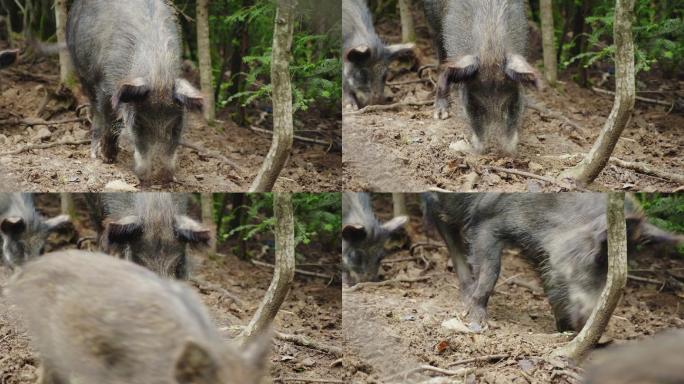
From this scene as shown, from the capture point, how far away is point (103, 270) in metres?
5.13

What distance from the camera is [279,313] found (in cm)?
690

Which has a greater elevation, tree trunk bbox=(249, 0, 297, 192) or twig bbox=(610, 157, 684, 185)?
tree trunk bbox=(249, 0, 297, 192)

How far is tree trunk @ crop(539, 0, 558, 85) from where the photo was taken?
6.97 m

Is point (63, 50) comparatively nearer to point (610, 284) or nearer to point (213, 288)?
point (213, 288)

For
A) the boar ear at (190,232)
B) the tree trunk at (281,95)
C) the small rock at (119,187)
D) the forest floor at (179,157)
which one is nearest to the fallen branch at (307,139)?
the forest floor at (179,157)

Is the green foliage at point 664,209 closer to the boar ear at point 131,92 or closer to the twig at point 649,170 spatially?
the twig at point 649,170

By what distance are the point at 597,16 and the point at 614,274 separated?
6.61ft

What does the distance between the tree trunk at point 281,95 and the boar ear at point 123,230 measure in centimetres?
98

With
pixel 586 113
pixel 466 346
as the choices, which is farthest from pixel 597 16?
pixel 466 346

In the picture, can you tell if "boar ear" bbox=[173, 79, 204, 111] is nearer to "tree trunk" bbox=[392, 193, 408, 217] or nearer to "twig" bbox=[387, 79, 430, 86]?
"twig" bbox=[387, 79, 430, 86]

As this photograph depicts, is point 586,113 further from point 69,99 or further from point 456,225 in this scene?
point 69,99

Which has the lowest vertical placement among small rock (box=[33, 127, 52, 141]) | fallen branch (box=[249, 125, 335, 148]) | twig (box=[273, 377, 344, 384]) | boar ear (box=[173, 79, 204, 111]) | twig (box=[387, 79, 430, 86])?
twig (box=[273, 377, 344, 384])

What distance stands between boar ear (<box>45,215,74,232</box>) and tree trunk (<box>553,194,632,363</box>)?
3.62m

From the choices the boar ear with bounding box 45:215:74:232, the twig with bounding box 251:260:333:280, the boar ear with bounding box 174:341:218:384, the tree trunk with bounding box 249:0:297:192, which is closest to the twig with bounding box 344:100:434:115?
the tree trunk with bounding box 249:0:297:192
